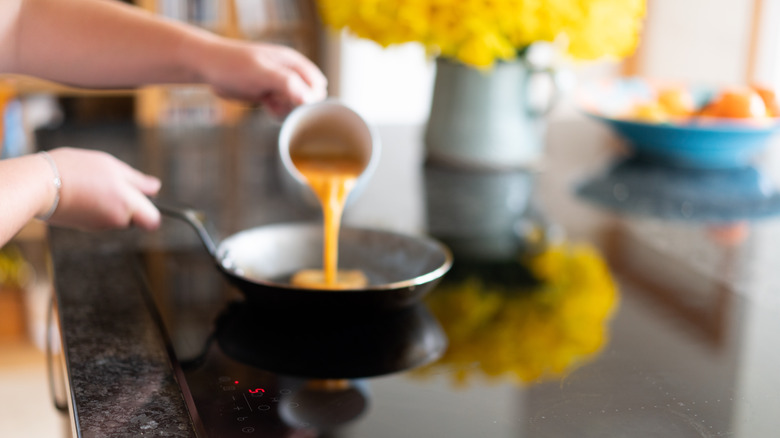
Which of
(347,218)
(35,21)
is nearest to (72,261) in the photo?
(35,21)

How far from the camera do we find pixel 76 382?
711 mm

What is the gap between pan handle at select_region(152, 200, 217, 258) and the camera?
885 millimetres

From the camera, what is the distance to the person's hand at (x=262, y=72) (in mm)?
1006

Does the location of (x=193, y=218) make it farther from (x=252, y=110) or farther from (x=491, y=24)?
(x=252, y=110)

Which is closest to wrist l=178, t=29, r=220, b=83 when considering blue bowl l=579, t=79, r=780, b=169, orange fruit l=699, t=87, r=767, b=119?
blue bowl l=579, t=79, r=780, b=169

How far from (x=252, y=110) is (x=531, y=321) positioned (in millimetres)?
2925

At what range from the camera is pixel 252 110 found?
3.65 m

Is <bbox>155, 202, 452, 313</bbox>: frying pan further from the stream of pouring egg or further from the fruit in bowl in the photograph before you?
the fruit in bowl

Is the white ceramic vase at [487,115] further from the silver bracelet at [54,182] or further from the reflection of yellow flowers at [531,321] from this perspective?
the silver bracelet at [54,182]

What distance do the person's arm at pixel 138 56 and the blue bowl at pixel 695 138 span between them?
0.74m

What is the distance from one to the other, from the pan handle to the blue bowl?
0.91 meters

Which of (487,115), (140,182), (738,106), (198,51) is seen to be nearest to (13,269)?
(487,115)

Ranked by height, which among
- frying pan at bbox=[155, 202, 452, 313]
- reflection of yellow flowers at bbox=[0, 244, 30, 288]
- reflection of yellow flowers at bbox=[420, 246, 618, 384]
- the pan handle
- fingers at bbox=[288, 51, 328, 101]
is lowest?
reflection of yellow flowers at bbox=[0, 244, 30, 288]

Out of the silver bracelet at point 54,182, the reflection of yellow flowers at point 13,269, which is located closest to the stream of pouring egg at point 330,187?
the silver bracelet at point 54,182
